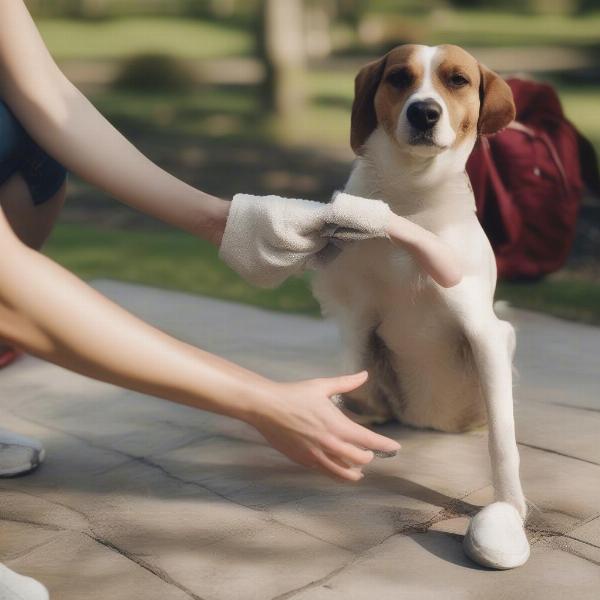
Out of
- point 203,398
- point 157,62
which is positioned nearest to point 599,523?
point 203,398

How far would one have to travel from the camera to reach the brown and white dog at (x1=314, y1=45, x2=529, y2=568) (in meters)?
2.17

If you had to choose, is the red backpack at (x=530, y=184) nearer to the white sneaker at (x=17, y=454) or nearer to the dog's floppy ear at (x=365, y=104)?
the dog's floppy ear at (x=365, y=104)

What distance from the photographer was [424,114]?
7.19 feet

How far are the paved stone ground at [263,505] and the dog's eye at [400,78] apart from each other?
2.83 ft

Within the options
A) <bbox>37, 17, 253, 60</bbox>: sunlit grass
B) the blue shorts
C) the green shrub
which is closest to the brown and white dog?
the blue shorts

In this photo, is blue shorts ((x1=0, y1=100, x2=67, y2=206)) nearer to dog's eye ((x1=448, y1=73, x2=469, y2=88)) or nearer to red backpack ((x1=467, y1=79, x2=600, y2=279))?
dog's eye ((x1=448, y1=73, x2=469, y2=88))

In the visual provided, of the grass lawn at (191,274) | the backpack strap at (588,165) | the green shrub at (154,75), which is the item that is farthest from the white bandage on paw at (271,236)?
the green shrub at (154,75)

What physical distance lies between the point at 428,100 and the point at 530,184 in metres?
1.91

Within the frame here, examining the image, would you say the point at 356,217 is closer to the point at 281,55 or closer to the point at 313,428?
the point at 313,428

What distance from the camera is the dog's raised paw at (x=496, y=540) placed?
1861mm

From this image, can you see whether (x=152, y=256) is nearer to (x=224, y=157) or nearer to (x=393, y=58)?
(x=393, y=58)

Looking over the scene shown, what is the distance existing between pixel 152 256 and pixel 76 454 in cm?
234

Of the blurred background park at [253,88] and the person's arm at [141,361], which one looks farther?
the blurred background park at [253,88]

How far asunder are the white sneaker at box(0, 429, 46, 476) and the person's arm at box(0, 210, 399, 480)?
803mm
